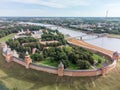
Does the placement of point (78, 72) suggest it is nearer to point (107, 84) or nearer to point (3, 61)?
point (107, 84)

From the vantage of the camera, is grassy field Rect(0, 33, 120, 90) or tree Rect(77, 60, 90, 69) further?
tree Rect(77, 60, 90, 69)

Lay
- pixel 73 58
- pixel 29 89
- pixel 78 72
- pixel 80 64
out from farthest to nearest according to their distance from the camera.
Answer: pixel 73 58 < pixel 80 64 < pixel 78 72 < pixel 29 89

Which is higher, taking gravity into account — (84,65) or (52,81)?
(84,65)

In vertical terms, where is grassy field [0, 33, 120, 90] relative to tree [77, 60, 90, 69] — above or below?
below

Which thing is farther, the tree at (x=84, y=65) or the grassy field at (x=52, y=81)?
the tree at (x=84, y=65)

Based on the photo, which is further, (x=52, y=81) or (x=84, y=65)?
(x=84, y=65)

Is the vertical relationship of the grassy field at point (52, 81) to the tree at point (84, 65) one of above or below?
below

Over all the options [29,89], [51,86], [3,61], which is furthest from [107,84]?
[3,61]

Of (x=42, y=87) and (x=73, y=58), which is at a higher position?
(x=73, y=58)
